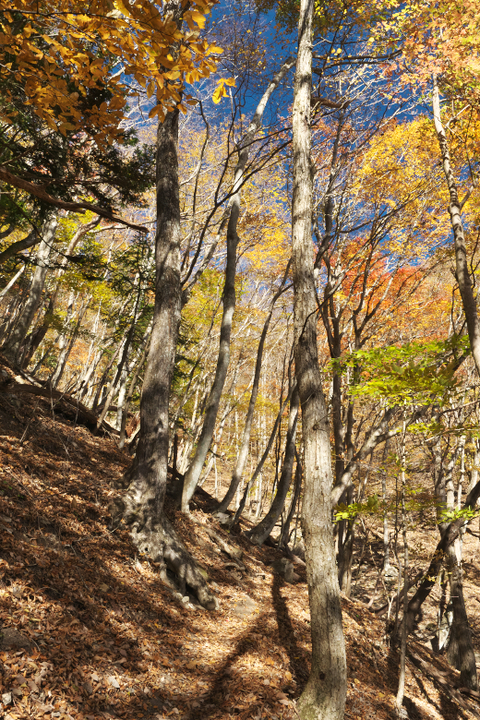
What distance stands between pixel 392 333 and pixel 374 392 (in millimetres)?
7971

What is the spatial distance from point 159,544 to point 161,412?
1751 millimetres

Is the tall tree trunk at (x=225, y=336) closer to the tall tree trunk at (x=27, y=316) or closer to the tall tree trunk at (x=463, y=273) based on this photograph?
the tall tree trunk at (x=463, y=273)

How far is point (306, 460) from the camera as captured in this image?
3520 mm

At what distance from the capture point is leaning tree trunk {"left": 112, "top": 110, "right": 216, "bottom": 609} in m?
5.12

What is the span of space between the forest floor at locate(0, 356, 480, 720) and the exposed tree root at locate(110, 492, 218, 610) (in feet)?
0.56

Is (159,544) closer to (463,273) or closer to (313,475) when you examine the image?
(313,475)

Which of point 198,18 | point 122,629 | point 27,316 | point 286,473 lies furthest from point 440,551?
point 27,316

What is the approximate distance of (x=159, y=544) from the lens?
5133mm

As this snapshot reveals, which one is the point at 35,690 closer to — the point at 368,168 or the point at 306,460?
the point at 306,460

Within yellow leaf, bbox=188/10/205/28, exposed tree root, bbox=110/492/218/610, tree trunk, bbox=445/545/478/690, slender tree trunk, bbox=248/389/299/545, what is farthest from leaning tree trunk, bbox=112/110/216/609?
tree trunk, bbox=445/545/478/690

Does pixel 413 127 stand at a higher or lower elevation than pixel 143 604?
higher

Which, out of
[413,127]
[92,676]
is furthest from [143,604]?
[413,127]

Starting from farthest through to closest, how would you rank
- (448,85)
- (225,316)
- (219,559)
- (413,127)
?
(413,127), (225,316), (219,559), (448,85)

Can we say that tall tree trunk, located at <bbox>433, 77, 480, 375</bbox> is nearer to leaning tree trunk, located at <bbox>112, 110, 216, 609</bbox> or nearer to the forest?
the forest
